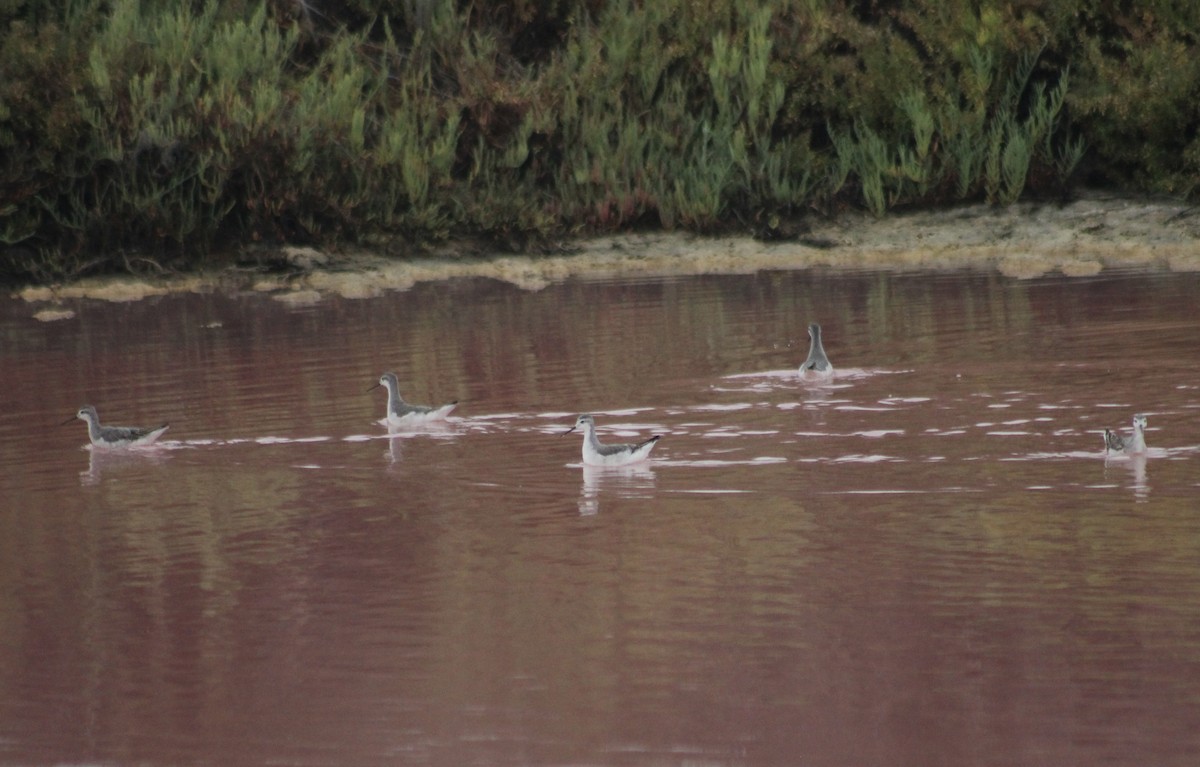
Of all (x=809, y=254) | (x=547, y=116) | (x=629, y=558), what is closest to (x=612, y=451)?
(x=629, y=558)

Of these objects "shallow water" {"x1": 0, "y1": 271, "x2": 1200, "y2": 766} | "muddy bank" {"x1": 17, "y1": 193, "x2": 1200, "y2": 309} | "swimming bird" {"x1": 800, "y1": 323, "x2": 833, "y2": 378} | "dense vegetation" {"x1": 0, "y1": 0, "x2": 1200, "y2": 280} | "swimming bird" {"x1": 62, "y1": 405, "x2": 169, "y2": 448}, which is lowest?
"shallow water" {"x1": 0, "y1": 271, "x2": 1200, "y2": 766}

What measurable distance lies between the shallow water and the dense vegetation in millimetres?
7095

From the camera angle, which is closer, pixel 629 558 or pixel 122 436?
pixel 629 558

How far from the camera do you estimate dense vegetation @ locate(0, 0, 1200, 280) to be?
80.4ft

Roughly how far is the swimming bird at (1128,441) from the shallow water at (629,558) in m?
0.15

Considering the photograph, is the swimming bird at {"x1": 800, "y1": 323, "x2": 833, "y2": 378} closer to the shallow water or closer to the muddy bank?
the shallow water

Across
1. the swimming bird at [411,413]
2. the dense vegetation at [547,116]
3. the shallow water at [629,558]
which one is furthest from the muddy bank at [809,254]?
the swimming bird at [411,413]

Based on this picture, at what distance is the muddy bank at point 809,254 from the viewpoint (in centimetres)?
2372

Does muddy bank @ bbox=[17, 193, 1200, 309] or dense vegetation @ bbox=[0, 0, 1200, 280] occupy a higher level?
dense vegetation @ bbox=[0, 0, 1200, 280]

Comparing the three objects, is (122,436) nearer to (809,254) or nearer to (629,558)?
(629,558)

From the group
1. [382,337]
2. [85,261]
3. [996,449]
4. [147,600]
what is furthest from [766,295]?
[147,600]

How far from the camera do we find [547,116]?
26906mm

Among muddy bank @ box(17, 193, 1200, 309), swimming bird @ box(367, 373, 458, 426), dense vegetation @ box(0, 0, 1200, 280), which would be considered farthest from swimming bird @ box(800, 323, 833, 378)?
dense vegetation @ box(0, 0, 1200, 280)

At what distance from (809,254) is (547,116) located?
4121mm
